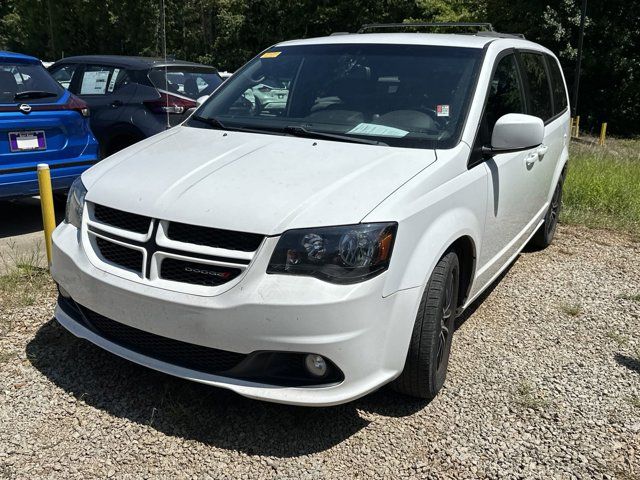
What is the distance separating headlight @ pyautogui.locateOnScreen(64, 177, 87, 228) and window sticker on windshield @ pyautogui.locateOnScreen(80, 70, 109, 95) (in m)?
4.87

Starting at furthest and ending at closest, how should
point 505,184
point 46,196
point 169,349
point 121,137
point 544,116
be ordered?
1. point 121,137
2. point 544,116
3. point 46,196
4. point 505,184
5. point 169,349

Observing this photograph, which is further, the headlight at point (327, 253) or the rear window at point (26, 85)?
the rear window at point (26, 85)

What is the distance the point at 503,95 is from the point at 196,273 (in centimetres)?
238

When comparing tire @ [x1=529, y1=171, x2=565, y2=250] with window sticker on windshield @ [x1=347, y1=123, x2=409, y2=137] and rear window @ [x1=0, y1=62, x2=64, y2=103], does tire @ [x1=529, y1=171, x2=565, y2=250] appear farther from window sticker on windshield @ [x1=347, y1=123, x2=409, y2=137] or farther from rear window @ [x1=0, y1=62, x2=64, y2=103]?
rear window @ [x1=0, y1=62, x2=64, y2=103]

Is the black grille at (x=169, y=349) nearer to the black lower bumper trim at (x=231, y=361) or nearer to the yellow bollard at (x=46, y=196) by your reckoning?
the black lower bumper trim at (x=231, y=361)

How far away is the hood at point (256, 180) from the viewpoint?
Answer: 104 inches

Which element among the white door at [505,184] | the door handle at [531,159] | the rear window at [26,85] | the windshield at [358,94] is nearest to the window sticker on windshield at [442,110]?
the windshield at [358,94]

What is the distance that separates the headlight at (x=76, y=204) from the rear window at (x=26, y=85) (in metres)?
2.79

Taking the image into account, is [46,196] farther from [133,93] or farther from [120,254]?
[133,93]

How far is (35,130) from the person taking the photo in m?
5.66

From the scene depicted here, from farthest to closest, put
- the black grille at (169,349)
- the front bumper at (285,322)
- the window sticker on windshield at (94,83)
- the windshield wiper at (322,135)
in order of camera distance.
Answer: the window sticker on windshield at (94,83) < the windshield wiper at (322,135) < the black grille at (169,349) < the front bumper at (285,322)

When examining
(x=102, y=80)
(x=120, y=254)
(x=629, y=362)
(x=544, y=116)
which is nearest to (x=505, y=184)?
(x=629, y=362)

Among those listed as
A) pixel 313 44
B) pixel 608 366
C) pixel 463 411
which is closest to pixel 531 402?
pixel 463 411

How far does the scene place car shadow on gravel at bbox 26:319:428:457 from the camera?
2914 mm
